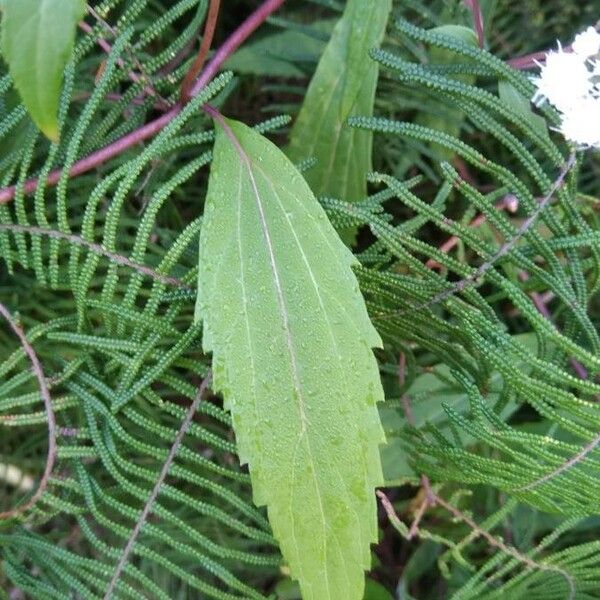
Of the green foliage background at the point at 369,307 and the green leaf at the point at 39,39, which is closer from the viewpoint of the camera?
the green leaf at the point at 39,39

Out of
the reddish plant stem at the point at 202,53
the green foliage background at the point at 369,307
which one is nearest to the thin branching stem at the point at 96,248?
the green foliage background at the point at 369,307

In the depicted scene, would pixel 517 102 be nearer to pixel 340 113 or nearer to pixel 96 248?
pixel 340 113

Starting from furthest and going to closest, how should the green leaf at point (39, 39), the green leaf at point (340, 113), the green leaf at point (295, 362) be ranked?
the green leaf at point (340, 113), the green leaf at point (295, 362), the green leaf at point (39, 39)

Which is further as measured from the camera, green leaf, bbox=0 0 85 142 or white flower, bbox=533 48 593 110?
white flower, bbox=533 48 593 110

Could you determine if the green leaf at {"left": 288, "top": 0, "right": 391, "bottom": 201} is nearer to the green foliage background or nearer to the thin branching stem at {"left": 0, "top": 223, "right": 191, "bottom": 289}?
the green foliage background

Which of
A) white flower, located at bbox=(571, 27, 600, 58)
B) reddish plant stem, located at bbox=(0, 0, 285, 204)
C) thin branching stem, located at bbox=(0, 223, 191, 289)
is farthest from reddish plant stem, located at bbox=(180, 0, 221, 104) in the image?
white flower, located at bbox=(571, 27, 600, 58)

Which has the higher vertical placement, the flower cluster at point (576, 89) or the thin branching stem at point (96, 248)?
the flower cluster at point (576, 89)

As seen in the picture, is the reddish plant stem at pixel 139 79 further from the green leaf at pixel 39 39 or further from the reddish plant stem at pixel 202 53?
the green leaf at pixel 39 39
